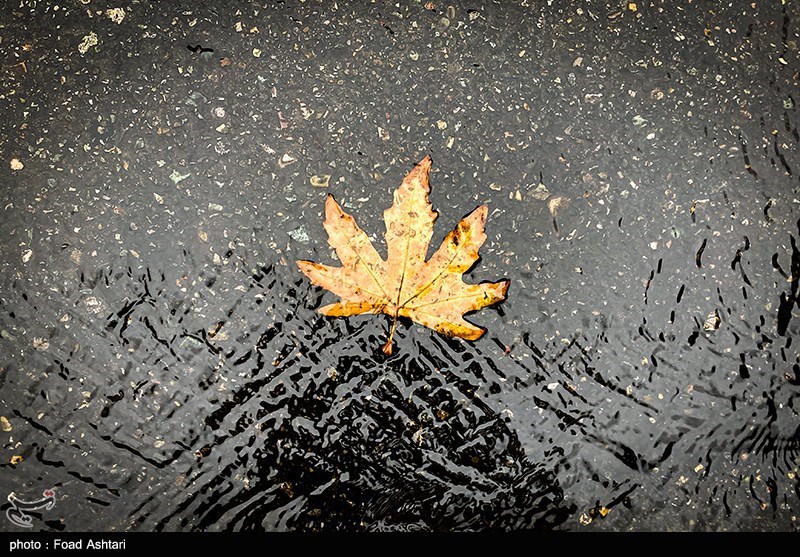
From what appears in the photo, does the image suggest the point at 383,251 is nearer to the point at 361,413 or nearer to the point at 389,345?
the point at 389,345

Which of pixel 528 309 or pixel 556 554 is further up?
pixel 528 309

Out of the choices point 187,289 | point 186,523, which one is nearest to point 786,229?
point 187,289

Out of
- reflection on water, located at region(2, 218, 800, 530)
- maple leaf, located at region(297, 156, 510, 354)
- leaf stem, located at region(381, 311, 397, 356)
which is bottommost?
reflection on water, located at region(2, 218, 800, 530)

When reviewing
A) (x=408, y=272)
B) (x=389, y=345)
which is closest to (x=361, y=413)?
(x=389, y=345)

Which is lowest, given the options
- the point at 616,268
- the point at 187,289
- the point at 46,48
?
the point at 187,289

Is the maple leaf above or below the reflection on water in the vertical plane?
above

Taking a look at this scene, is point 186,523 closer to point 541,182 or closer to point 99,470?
point 99,470
